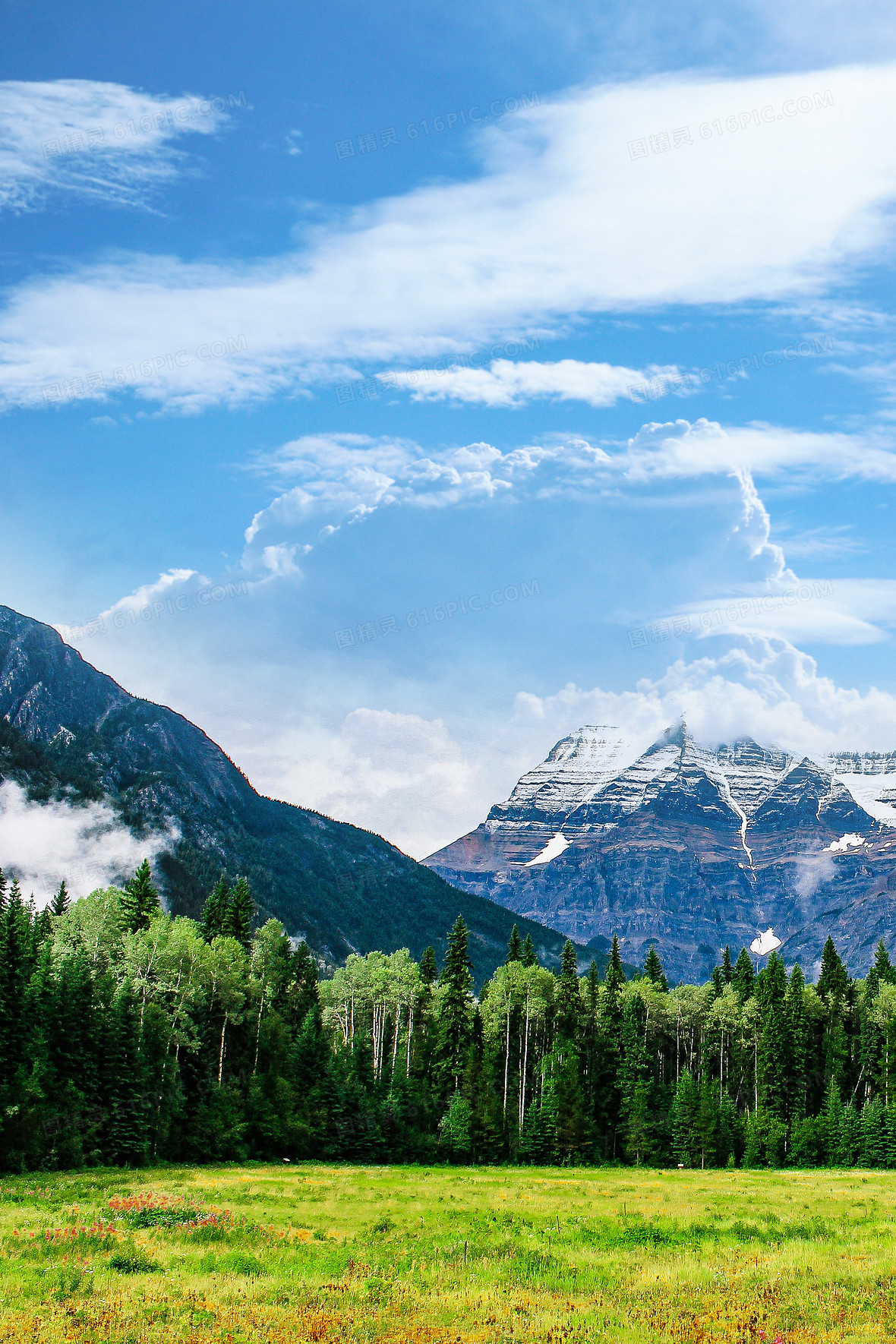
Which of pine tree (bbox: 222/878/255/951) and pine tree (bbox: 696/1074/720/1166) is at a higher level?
pine tree (bbox: 222/878/255/951)

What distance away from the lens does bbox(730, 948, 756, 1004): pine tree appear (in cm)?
13938

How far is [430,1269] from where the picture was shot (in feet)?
106

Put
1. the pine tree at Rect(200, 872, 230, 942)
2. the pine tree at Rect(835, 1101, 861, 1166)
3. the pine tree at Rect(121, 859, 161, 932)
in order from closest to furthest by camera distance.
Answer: the pine tree at Rect(121, 859, 161, 932) < the pine tree at Rect(835, 1101, 861, 1166) < the pine tree at Rect(200, 872, 230, 942)

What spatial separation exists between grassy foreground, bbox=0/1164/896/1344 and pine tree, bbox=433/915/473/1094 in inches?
1949

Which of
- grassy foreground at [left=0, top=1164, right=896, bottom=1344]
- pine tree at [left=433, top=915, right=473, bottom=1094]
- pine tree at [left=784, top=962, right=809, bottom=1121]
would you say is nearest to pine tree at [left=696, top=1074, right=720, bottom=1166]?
pine tree at [left=784, top=962, right=809, bottom=1121]

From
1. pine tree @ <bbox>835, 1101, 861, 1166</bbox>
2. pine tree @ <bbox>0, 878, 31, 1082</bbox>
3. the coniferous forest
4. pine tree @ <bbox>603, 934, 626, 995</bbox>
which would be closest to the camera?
pine tree @ <bbox>0, 878, 31, 1082</bbox>

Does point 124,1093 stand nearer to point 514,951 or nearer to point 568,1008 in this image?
point 568,1008

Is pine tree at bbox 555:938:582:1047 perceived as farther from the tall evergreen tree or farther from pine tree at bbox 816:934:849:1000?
pine tree at bbox 816:934:849:1000

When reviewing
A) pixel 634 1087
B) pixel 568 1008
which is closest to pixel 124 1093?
pixel 568 1008

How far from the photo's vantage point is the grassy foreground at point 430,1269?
85.0 feet

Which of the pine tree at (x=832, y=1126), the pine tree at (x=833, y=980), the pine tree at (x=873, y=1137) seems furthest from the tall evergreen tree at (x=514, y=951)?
the pine tree at (x=833, y=980)

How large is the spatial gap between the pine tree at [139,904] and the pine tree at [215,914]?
812 cm

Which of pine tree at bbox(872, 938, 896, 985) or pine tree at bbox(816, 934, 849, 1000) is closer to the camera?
pine tree at bbox(816, 934, 849, 1000)

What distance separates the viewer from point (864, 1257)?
112 ft
